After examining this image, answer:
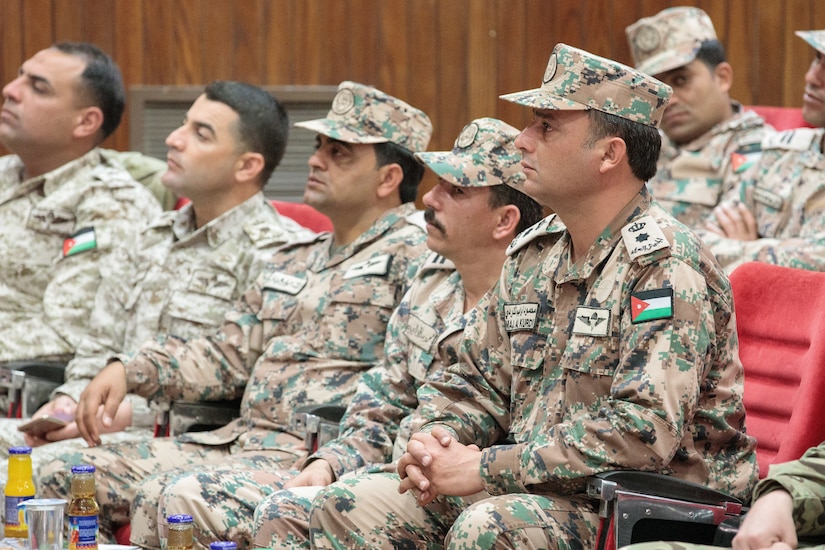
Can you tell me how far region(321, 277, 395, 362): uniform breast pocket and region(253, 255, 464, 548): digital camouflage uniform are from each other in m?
0.18

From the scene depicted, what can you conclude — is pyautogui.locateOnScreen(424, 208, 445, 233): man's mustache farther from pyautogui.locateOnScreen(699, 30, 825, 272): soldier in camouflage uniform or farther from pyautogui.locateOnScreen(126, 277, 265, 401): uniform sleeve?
pyautogui.locateOnScreen(699, 30, 825, 272): soldier in camouflage uniform

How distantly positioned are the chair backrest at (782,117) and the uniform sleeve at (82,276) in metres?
2.32

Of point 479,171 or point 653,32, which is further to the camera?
point 653,32

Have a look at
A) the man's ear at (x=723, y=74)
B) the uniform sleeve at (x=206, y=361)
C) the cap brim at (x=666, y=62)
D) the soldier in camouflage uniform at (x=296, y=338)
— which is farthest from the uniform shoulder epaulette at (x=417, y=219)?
the man's ear at (x=723, y=74)

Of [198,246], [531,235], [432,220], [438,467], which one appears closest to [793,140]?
[432,220]

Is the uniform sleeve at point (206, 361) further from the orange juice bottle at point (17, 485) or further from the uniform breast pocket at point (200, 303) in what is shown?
the orange juice bottle at point (17, 485)

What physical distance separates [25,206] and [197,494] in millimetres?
1664

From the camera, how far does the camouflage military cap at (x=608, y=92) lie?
7.82 ft

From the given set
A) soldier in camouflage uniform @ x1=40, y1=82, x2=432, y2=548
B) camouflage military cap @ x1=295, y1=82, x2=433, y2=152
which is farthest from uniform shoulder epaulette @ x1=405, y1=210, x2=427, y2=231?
camouflage military cap @ x1=295, y1=82, x2=433, y2=152

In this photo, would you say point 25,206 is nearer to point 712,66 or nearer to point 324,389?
point 324,389

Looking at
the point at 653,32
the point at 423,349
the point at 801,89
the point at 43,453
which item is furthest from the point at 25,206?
the point at 801,89

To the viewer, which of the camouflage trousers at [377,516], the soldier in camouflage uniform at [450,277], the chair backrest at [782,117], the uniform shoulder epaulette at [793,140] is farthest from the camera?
the chair backrest at [782,117]

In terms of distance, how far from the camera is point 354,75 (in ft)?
17.2

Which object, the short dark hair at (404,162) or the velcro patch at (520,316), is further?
the short dark hair at (404,162)
